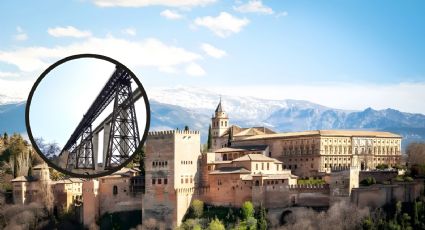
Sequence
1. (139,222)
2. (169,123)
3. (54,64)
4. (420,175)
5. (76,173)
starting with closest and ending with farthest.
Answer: (54,64) → (76,173) → (420,175) → (139,222) → (169,123)

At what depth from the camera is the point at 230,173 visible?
28.0 m

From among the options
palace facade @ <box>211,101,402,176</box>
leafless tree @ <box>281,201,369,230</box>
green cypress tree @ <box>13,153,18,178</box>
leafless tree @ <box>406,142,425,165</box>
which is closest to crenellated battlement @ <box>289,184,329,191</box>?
leafless tree @ <box>281,201,369,230</box>

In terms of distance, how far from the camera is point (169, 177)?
28.3m

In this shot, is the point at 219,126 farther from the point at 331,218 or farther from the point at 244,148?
the point at 331,218

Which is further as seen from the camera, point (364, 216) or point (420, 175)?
point (420, 175)

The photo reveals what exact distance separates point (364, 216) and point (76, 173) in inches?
778

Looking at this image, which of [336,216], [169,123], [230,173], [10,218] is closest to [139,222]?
[230,173]

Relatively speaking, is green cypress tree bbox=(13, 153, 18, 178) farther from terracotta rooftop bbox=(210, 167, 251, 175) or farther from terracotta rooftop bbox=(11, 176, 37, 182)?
terracotta rooftop bbox=(210, 167, 251, 175)

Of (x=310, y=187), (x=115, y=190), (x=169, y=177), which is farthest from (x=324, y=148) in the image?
(x=115, y=190)

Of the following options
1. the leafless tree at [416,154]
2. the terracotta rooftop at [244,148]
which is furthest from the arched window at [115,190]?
the leafless tree at [416,154]

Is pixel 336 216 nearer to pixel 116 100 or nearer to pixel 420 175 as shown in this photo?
pixel 420 175

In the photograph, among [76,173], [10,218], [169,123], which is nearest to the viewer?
[76,173]

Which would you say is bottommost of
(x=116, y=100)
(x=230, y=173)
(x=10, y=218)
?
(x=10, y=218)

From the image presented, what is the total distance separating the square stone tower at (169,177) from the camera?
28.0 m
